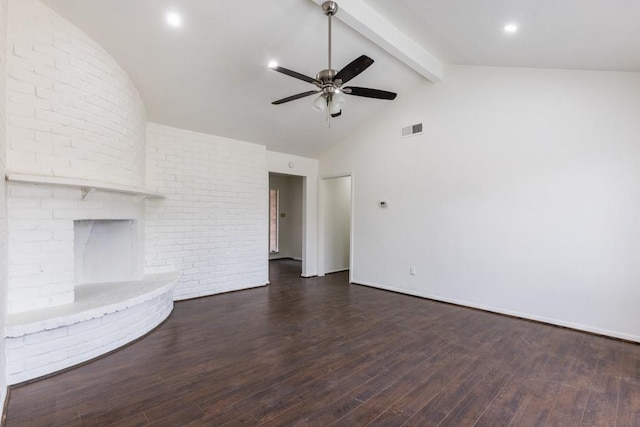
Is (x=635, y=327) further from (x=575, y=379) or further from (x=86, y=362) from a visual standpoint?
(x=86, y=362)

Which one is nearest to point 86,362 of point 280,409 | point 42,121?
point 280,409

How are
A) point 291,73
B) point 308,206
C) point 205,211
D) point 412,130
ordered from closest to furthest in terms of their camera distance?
point 291,73 < point 205,211 < point 412,130 < point 308,206

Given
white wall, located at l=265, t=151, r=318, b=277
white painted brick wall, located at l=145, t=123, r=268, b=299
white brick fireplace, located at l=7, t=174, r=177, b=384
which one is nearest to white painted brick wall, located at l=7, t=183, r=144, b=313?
white brick fireplace, located at l=7, t=174, r=177, b=384

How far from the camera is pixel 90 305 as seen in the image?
2.72m

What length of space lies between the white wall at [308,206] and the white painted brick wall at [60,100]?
3301 mm

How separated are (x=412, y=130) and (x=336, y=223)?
273 centimetres

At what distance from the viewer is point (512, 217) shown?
4.01 metres

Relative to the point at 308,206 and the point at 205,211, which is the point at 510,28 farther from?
the point at 205,211

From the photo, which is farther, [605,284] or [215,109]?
[215,109]

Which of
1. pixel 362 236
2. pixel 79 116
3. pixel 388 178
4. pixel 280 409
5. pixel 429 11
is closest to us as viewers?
pixel 280 409

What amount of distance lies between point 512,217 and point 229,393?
3.95 m

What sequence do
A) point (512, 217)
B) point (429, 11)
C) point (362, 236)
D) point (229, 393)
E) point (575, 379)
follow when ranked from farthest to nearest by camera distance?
1. point (362, 236)
2. point (512, 217)
3. point (429, 11)
4. point (575, 379)
5. point (229, 393)

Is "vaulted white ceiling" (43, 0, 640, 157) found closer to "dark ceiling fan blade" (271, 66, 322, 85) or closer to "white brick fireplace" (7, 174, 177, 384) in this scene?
"dark ceiling fan blade" (271, 66, 322, 85)

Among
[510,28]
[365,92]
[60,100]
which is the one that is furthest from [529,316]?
[60,100]
